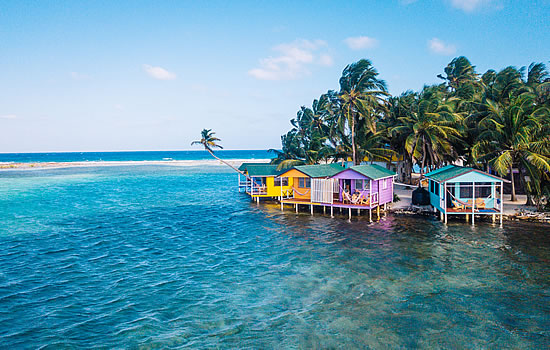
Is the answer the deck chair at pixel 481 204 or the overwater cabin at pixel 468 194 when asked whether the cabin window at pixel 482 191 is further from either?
the deck chair at pixel 481 204

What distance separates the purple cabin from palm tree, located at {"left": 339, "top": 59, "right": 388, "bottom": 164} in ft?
21.3

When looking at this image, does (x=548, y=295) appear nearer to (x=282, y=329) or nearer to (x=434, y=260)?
(x=434, y=260)

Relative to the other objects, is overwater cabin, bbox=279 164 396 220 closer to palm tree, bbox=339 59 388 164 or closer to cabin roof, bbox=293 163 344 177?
cabin roof, bbox=293 163 344 177

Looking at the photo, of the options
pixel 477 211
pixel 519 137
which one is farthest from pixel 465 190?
pixel 519 137

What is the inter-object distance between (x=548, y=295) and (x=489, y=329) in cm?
428

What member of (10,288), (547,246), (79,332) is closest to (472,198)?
(547,246)

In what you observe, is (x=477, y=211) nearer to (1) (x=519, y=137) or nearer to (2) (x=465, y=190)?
(2) (x=465, y=190)

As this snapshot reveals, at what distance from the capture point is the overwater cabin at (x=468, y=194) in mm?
24312

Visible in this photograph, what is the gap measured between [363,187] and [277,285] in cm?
1703

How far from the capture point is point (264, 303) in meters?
13.1

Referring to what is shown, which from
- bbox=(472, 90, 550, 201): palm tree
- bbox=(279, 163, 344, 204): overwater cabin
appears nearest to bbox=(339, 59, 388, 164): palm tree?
bbox=(279, 163, 344, 204): overwater cabin

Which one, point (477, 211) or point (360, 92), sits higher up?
point (360, 92)

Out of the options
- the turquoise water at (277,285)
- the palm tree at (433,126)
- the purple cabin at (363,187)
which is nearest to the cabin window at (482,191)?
the turquoise water at (277,285)

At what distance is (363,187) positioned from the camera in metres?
29.6
